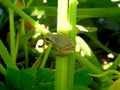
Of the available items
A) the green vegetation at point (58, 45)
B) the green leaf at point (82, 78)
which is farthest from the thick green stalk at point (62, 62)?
the green leaf at point (82, 78)

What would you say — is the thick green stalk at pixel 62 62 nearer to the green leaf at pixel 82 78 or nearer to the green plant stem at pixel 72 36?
the green plant stem at pixel 72 36

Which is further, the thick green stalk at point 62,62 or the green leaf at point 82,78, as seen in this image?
the green leaf at point 82,78

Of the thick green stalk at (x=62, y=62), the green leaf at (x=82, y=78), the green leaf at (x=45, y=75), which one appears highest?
the thick green stalk at (x=62, y=62)

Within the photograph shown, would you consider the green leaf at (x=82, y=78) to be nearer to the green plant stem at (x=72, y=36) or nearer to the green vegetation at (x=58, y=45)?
the green vegetation at (x=58, y=45)

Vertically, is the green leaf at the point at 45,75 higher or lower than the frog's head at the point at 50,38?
lower

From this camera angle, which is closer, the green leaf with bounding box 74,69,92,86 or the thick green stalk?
the thick green stalk

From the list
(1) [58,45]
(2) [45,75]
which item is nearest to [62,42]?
(1) [58,45]

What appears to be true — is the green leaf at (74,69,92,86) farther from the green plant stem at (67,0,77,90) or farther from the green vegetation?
the green plant stem at (67,0,77,90)

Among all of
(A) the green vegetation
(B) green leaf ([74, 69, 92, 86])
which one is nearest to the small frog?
(A) the green vegetation

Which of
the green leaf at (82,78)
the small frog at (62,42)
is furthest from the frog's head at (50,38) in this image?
the green leaf at (82,78)
